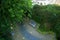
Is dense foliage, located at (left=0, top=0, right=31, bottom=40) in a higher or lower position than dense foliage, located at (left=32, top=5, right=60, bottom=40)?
higher

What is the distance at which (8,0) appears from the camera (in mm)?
5672

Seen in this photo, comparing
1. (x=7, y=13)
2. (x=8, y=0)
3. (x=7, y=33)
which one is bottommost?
(x=7, y=33)

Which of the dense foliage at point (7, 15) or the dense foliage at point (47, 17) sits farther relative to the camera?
the dense foliage at point (47, 17)

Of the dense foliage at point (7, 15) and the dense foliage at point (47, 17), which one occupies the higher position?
the dense foliage at point (7, 15)

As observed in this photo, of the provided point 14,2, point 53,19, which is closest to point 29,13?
point 53,19

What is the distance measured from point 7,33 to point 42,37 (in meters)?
1.45

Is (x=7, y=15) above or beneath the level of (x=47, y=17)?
above

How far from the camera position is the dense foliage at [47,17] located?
22.9ft

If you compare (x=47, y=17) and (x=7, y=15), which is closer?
(x=7, y=15)

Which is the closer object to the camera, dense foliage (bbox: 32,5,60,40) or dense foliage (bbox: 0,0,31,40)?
dense foliage (bbox: 0,0,31,40)

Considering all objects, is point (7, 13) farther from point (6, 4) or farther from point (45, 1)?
point (45, 1)

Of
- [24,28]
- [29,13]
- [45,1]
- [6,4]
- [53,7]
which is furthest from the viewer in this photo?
[45,1]

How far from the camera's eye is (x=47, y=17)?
745 centimetres

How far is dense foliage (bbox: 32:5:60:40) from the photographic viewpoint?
699cm
